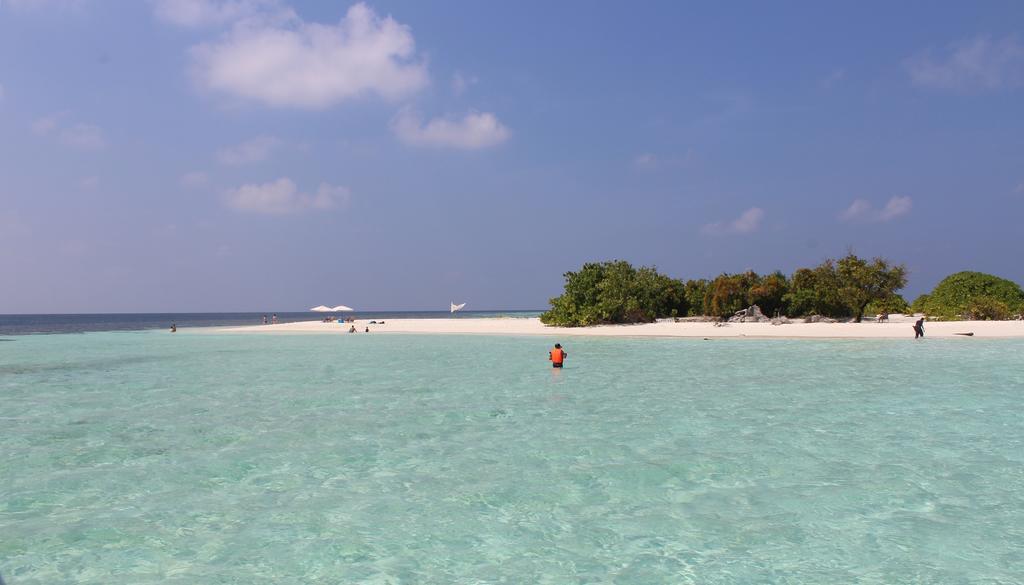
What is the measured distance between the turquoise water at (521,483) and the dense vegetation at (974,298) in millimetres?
46156

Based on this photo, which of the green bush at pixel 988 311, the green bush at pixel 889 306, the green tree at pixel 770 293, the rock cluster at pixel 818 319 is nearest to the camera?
the green bush at pixel 988 311

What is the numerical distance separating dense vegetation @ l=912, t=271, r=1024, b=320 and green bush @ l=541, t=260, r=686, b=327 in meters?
28.3

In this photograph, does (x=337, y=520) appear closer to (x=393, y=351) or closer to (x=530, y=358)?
(x=530, y=358)

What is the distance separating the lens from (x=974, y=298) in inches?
2436

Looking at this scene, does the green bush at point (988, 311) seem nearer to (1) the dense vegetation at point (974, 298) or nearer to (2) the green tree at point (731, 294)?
(1) the dense vegetation at point (974, 298)

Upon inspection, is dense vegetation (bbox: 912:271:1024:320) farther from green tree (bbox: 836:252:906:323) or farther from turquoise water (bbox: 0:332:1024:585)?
turquoise water (bbox: 0:332:1024:585)

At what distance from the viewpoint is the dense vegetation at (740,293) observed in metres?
58.5

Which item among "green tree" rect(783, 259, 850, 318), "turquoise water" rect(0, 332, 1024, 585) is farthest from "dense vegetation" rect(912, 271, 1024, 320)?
"turquoise water" rect(0, 332, 1024, 585)

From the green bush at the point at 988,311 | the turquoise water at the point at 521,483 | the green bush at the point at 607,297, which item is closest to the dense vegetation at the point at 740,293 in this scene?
the green bush at the point at 607,297

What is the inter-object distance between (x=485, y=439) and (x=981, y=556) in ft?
27.3

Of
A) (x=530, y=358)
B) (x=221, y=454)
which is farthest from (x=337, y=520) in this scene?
(x=530, y=358)

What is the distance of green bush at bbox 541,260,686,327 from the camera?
6256 cm

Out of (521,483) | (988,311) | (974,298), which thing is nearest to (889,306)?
(974,298)

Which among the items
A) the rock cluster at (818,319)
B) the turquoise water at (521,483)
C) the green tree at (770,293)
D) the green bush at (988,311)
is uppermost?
the green tree at (770,293)
